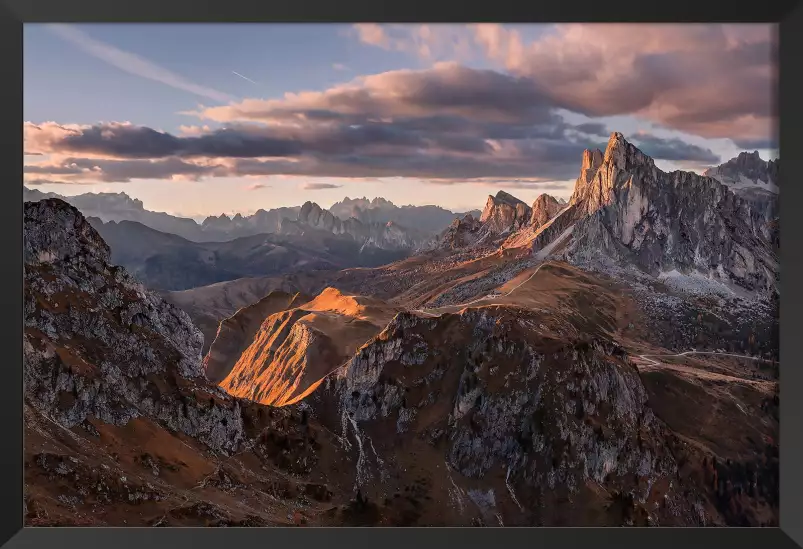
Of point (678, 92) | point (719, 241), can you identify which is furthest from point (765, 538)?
point (719, 241)

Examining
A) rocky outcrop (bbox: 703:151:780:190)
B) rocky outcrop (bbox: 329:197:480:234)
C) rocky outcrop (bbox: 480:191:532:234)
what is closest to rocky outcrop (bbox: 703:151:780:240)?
rocky outcrop (bbox: 703:151:780:190)

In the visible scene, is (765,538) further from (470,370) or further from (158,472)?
(470,370)

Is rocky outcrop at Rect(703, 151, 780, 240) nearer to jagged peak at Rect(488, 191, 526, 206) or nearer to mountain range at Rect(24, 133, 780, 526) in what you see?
mountain range at Rect(24, 133, 780, 526)

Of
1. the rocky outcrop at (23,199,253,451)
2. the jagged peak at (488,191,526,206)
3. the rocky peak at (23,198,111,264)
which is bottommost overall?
the rocky outcrop at (23,199,253,451)

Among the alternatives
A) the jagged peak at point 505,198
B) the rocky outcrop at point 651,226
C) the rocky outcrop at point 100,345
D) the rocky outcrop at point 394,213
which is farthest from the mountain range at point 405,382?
the rocky outcrop at point 651,226

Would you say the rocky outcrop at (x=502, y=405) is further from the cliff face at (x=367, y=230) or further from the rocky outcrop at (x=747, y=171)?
the rocky outcrop at (x=747, y=171)
